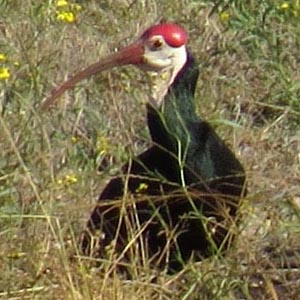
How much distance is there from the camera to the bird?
4516 millimetres

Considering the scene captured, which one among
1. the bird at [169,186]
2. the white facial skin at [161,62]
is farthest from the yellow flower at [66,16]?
the white facial skin at [161,62]

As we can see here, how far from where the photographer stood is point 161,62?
5.30 m

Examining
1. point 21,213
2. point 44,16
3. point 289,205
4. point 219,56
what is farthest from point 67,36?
point 289,205

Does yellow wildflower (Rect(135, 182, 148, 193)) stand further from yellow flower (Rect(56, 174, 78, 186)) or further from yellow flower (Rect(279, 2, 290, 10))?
yellow flower (Rect(279, 2, 290, 10))

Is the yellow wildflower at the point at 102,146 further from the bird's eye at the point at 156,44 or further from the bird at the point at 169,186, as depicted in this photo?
the bird's eye at the point at 156,44

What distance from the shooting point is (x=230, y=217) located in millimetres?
4477

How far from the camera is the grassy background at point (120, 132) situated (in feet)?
14.3

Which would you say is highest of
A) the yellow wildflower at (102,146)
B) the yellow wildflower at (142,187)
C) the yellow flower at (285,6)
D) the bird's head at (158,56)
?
the bird's head at (158,56)

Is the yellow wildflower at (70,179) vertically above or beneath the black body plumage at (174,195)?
beneath

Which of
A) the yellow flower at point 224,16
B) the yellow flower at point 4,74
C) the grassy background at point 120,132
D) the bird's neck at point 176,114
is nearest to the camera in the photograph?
the grassy background at point 120,132

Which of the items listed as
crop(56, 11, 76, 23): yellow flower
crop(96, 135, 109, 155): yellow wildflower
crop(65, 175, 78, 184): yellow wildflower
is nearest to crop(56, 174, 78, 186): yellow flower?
crop(65, 175, 78, 184): yellow wildflower

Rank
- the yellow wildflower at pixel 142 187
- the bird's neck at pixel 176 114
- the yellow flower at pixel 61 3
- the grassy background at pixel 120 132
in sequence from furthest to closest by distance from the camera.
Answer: the yellow flower at pixel 61 3
the bird's neck at pixel 176 114
the yellow wildflower at pixel 142 187
the grassy background at pixel 120 132

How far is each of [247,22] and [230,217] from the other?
2.39 m

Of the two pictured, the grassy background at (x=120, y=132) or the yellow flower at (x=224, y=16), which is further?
the yellow flower at (x=224, y=16)
